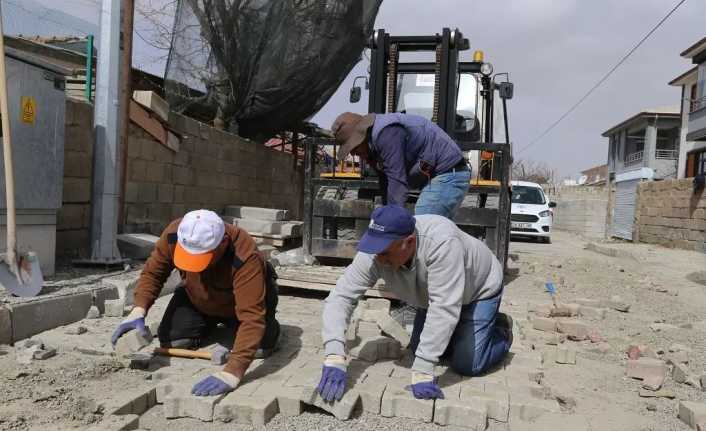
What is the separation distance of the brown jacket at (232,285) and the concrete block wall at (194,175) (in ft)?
10.7

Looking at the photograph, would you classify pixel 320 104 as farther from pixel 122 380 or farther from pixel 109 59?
pixel 122 380

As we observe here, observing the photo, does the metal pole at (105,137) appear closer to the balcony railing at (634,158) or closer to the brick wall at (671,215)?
the brick wall at (671,215)

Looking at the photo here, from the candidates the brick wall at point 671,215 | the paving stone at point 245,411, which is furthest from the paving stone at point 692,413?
the brick wall at point 671,215

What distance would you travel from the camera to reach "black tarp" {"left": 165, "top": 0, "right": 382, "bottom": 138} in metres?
7.78

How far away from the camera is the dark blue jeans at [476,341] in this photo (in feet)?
10.4

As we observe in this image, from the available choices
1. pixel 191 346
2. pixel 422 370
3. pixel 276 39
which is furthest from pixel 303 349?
pixel 276 39

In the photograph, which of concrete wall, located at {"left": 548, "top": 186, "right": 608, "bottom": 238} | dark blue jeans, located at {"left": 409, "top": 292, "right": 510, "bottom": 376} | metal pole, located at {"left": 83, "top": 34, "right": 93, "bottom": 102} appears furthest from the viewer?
concrete wall, located at {"left": 548, "top": 186, "right": 608, "bottom": 238}

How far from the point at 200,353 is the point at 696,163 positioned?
26633 mm

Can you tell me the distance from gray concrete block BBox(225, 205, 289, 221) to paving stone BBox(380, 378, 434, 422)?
5.32 metres

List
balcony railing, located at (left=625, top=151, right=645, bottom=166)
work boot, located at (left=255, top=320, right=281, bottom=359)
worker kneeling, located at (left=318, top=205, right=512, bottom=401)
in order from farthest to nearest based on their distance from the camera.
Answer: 1. balcony railing, located at (left=625, top=151, right=645, bottom=166)
2. work boot, located at (left=255, top=320, right=281, bottom=359)
3. worker kneeling, located at (left=318, top=205, right=512, bottom=401)

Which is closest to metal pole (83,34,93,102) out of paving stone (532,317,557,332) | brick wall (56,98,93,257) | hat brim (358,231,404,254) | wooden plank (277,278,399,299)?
brick wall (56,98,93,257)

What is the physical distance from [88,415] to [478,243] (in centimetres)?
216

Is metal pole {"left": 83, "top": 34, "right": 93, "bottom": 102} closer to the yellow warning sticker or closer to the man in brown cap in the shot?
the yellow warning sticker

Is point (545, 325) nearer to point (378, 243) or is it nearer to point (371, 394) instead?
point (371, 394)
